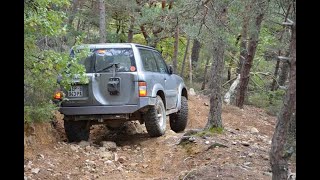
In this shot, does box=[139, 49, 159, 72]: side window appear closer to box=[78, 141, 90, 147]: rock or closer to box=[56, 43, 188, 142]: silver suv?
box=[56, 43, 188, 142]: silver suv

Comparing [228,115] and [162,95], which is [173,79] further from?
[228,115]

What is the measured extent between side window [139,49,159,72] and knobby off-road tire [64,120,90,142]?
1.76 m

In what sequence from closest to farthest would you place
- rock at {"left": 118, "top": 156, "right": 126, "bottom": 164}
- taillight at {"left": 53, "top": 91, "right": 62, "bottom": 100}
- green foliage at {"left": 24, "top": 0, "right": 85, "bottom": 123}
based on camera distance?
green foliage at {"left": 24, "top": 0, "right": 85, "bottom": 123}, rock at {"left": 118, "top": 156, "right": 126, "bottom": 164}, taillight at {"left": 53, "top": 91, "right": 62, "bottom": 100}

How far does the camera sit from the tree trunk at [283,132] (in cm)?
337

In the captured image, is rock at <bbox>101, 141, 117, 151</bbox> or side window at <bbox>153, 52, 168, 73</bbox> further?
side window at <bbox>153, 52, 168, 73</bbox>

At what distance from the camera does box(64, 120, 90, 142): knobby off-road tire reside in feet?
27.7

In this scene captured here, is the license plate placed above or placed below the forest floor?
above

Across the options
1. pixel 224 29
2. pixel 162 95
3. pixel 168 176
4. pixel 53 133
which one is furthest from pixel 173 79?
pixel 168 176

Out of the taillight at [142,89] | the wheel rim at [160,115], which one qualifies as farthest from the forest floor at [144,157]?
the taillight at [142,89]

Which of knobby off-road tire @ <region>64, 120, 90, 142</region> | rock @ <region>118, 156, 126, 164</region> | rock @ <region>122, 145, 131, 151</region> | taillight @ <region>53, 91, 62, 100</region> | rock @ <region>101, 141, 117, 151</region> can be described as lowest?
rock @ <region>118, 156, 126, 164</region>

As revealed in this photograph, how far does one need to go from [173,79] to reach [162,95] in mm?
1066

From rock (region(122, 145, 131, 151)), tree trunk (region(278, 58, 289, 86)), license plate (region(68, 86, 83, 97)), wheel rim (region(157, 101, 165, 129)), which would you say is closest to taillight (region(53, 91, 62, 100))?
license plate (region(68, 86, 83, 97))

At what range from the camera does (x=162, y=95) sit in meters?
9.19

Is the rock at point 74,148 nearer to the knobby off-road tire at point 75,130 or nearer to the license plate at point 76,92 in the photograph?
the knobby off-road tire at point 75,130
